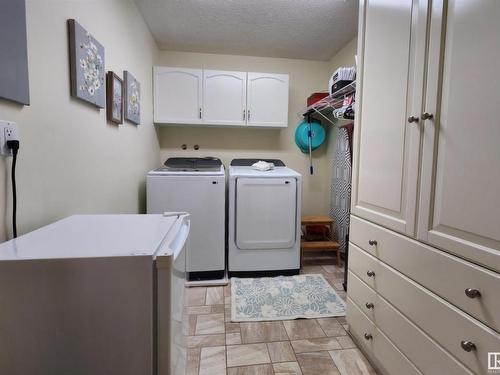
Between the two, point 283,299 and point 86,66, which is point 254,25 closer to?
point 86,66

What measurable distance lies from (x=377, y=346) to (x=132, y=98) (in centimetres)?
230

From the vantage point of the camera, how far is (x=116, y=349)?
74cm

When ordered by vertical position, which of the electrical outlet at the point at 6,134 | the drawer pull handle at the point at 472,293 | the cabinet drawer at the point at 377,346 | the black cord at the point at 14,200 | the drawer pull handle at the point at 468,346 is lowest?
the cabinet drawer at the point at 377,346

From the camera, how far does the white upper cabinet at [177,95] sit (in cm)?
279

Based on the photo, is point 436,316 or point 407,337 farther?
point 407,337

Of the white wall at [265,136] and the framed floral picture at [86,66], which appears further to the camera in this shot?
the white wall at [265,136]

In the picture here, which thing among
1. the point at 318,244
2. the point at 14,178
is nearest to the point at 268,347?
the point at 318,244

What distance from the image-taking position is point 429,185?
1.02 meters

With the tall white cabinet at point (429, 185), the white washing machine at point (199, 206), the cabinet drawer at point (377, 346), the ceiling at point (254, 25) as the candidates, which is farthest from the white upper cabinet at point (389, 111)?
the white washing machine at point (199, 206)

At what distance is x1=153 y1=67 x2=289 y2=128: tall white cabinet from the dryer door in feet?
2.61

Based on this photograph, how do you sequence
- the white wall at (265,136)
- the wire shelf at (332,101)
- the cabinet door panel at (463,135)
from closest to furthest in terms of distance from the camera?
1. the cabinet door panel at (463,135)
2. the wire shelf at (332,101)
3. the white wall at (265,136)

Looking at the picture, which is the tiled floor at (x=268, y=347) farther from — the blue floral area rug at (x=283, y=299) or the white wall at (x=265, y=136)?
the white wall at (x=265, y=136)

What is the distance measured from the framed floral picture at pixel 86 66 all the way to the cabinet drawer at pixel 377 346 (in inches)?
74.2

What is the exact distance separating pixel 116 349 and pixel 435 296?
108 cm
